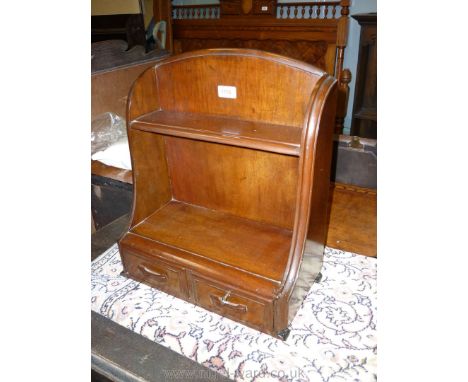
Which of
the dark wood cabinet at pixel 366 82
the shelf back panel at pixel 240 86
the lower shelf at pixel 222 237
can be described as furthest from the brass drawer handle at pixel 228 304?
the dark wood cabinet at pixel 366 82

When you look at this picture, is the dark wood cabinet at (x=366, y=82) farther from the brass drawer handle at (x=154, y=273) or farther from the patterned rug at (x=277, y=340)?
the brass drawer handle at (x=154, y=273)

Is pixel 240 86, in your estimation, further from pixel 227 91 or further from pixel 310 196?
pixel 310 196

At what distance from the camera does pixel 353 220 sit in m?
1.71

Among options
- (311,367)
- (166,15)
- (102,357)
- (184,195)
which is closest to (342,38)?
(166,15)

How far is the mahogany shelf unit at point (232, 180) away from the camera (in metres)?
1.01

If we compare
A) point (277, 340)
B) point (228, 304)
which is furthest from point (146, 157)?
point (277, 340)

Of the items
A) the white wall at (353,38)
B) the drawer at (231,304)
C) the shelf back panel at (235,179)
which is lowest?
the drawer at (231,304)

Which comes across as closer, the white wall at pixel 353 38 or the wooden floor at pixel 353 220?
the wooden floor at pixel 353 220

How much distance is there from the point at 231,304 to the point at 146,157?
0.62 meters

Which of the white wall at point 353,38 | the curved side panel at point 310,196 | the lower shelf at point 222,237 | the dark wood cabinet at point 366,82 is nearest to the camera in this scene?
the curved side panel at point 310,196

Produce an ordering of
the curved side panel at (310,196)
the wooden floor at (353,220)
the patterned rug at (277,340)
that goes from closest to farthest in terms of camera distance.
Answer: the curved side panel at (310,196) → the patterned rug at (277,340) → the wooden floor at (353,220)
